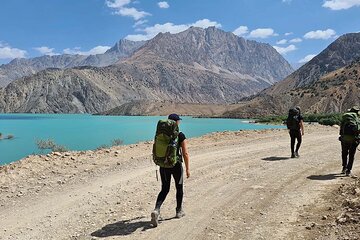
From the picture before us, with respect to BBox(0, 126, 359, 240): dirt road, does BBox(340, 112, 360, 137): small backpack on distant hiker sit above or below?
above

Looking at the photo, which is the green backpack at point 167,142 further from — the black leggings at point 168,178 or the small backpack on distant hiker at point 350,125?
the small backpack on distant hiker at point 350,125

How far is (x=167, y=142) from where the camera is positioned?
7.96 metres

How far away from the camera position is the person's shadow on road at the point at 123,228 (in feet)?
25.1

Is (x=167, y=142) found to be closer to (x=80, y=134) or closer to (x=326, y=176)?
(x=326, y=176)

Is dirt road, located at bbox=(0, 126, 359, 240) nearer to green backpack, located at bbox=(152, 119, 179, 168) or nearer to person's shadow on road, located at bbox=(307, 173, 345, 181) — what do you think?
person's shadow on road, located at bbox=(307, 173, 345, 181)

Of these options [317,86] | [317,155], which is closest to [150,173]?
[317,155]

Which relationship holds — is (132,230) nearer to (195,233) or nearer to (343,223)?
(195,233)

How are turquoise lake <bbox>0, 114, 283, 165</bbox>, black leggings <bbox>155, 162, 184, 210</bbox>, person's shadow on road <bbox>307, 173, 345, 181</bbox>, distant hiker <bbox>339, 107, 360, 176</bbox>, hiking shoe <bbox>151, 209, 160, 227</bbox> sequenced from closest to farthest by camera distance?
hiking shoe <bbox>151, 209, 160, 227</bbox>
black leggings <bbox>155, 162, 184, 210</bbox>
person's shadow on road <bbox>307, 173, 345, 181</bbox>
distant hiker <bbox>339, 107, 360, 176</bbox>
turquoise lake <bbox>0, 114, 283, 165</bbox>

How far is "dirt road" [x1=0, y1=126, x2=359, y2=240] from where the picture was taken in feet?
25.0

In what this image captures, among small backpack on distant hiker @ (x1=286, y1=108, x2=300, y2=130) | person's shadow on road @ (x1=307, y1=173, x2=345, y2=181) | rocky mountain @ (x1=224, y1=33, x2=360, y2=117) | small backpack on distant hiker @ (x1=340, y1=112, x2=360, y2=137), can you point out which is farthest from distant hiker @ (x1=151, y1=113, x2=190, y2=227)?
rocky mountain @ (x1=224, y1=33, x2=360, y2=117)

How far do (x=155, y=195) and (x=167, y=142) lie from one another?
9.12 feet

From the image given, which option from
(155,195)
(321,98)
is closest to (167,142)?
(155,195)

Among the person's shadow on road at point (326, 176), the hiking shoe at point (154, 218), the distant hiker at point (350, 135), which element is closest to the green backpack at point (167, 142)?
the hiking shoe at point (154, 218)

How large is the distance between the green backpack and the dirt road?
1.22 meters
